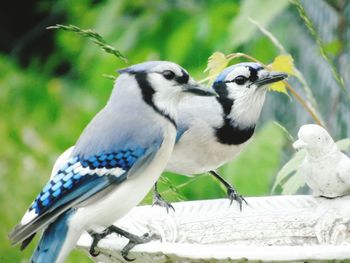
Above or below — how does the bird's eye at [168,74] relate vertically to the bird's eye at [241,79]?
above

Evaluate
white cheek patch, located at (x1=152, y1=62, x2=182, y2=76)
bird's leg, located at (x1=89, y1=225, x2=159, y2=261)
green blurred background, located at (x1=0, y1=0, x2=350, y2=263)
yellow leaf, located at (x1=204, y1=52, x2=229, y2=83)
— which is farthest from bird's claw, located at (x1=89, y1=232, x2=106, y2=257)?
green blurred background, located at (x1=0, y1=0, x2=350, y2=263)

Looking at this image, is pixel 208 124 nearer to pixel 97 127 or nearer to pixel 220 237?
pixel 220 237

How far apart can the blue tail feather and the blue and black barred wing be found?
0.03 m

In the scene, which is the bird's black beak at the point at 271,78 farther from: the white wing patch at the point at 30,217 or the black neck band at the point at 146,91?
the white wing patch at the point at 30,217

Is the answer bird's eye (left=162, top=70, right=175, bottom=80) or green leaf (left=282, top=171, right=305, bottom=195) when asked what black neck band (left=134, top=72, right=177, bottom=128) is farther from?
green leaf (left=282, top=171, right=305, bottom=195)

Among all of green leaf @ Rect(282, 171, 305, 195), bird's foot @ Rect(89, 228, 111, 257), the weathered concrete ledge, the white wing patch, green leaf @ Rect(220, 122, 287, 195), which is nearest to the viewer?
the white wing patch

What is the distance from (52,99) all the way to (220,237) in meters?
1.99

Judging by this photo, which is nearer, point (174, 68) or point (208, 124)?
point (174, 68)

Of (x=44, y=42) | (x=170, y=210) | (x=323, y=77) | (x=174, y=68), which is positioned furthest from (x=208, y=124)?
(x=44, y=42)

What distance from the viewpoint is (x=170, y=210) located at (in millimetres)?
1480

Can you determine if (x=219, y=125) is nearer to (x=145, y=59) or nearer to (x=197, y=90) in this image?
(x=197, y=90)

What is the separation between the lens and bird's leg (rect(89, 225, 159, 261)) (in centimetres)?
124

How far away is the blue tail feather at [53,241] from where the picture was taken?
1218 mm

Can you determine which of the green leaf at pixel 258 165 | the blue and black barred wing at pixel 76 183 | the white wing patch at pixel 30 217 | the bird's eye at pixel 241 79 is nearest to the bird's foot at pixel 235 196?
the bird's eye at pixel 241 79
